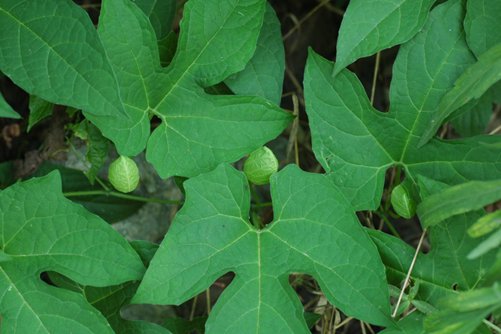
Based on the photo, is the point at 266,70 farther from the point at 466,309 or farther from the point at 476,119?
the point at 466,309

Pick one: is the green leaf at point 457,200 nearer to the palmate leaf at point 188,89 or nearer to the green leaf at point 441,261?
the green leaf at point 441,261

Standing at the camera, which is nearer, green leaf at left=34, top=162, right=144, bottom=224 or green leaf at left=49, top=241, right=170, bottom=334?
green leaf at left=49, top=241, right=170, bottom=334

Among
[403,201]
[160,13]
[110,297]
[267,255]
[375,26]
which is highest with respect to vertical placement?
[375,26]

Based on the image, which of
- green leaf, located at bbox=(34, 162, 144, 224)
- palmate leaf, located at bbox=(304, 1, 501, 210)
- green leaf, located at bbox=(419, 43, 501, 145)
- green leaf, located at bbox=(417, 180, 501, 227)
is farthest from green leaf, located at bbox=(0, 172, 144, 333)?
green leaf, located at bbox=(419, 43, 501, 145)

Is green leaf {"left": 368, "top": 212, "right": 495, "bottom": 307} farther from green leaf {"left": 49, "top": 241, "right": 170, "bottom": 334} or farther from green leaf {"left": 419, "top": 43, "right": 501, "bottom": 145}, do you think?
green leaf {"left": 49, "top": 241, "right": 170, "bottom": 334}

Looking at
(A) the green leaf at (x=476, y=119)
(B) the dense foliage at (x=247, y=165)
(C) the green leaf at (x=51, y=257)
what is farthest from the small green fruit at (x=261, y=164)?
(A) the green leaf at (x=476, y=119)

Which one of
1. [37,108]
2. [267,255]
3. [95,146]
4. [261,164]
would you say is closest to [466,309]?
[267,255]
